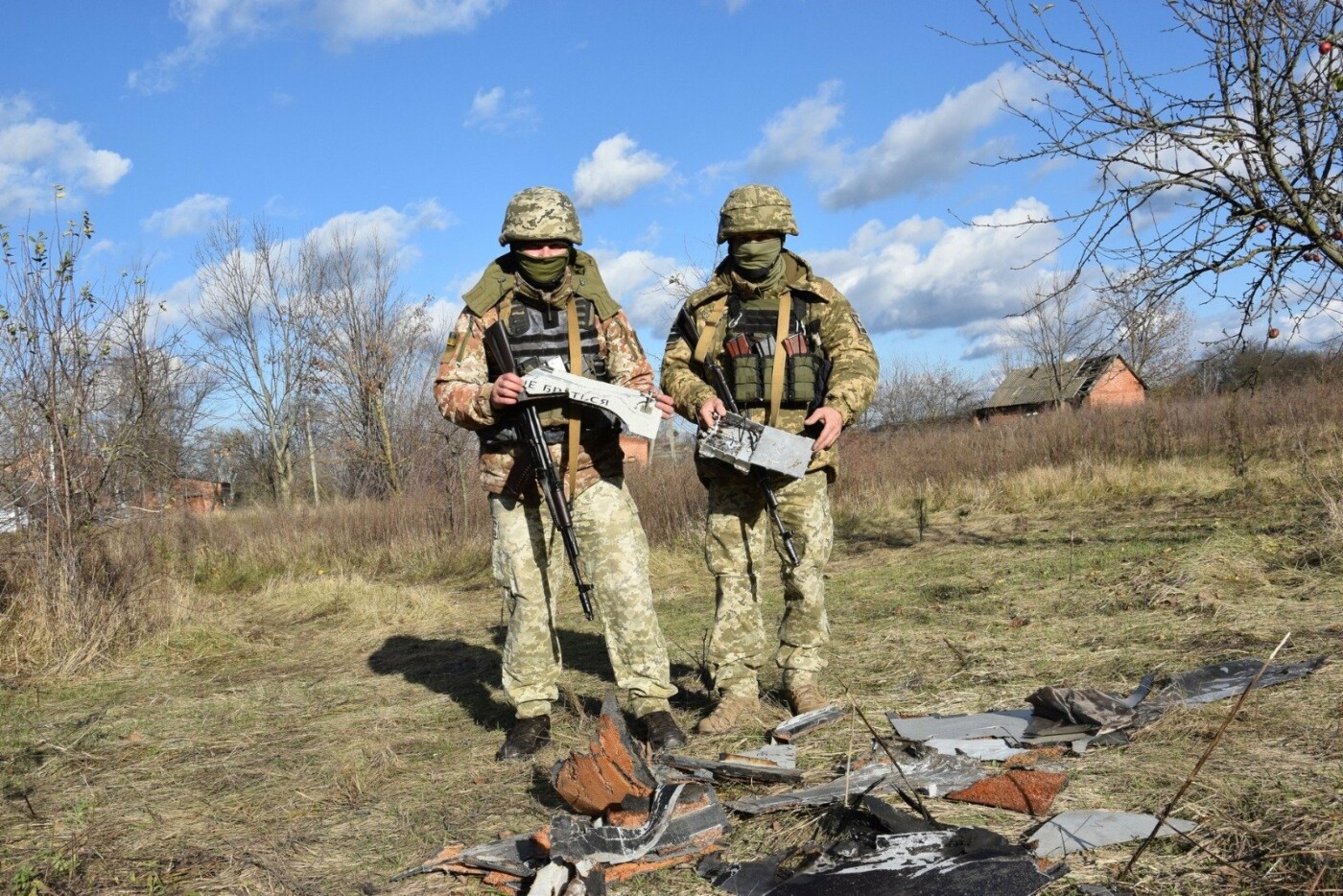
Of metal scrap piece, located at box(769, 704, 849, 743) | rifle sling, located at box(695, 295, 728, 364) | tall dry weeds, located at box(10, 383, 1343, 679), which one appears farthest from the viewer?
tall dry weeds, located at box(10, 383, 1343, 679)

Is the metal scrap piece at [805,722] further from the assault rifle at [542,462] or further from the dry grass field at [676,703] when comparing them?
the assault rifle at [542,462]

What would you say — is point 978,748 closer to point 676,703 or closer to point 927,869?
point 927,869

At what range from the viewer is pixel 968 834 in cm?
238

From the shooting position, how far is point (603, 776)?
113 inches

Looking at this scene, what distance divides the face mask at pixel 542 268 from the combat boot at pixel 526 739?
1.89 metres

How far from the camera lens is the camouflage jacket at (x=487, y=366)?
399 cm

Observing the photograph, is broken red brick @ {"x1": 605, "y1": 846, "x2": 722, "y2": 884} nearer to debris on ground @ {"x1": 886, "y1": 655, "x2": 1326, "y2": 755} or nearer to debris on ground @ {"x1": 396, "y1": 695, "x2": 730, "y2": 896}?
debris on ground @ {"x1": 396, "y1": 695, "x2": 730, "y2": 896}

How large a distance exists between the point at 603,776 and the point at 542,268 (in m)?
2.15

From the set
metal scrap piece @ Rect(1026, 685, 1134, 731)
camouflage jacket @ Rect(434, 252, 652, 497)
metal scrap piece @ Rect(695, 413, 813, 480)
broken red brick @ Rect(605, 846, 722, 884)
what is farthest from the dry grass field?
camouflage jacket @ Rect(434, 252, 652, 497)

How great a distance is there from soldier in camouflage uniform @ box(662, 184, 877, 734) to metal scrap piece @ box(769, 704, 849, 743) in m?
0.23

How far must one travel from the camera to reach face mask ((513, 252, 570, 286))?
4.04 meters

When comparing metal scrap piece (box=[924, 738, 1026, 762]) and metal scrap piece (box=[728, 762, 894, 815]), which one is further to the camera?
metal scrap piece (box=[924, 738, 1026, 762])

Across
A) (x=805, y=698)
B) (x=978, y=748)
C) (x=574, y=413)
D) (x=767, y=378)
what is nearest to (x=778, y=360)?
(x=767, y=378)

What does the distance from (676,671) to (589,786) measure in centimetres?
251
